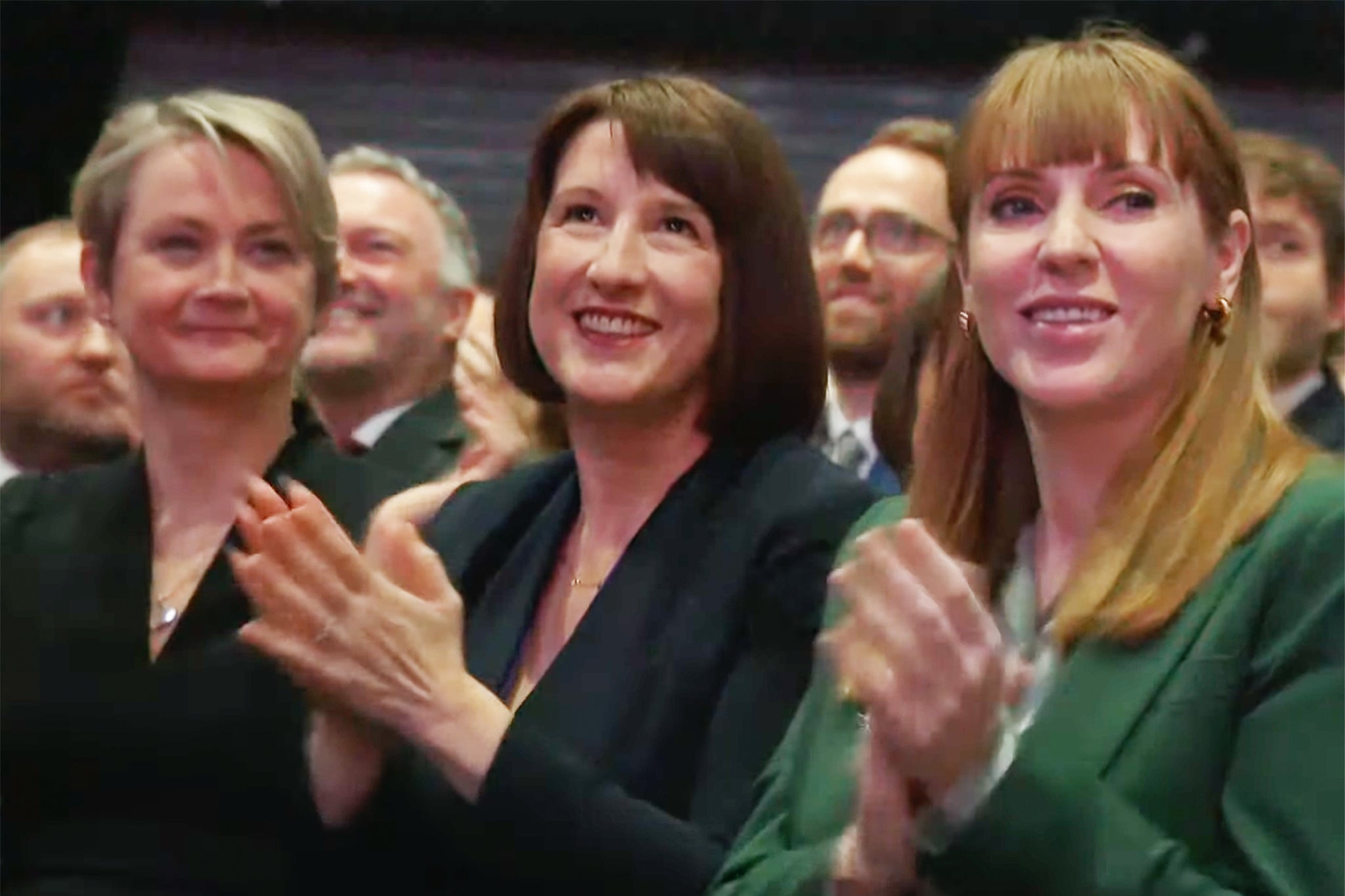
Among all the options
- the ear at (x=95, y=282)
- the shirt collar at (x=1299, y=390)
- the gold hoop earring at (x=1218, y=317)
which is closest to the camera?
the gold hoop earring at (x=1218, y=317)

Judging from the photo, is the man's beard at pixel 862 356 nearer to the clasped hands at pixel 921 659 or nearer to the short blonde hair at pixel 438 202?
the short blonde hair at pixel 438 202

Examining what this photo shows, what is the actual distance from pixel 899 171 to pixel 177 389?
1.26 meters

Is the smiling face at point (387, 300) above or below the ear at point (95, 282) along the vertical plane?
below

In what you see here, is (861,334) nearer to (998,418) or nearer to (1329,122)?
(998,418)

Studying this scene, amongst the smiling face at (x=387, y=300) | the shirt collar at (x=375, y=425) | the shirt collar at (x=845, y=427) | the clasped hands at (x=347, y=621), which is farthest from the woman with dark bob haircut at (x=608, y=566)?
the smiling face at (x=387, y=300)

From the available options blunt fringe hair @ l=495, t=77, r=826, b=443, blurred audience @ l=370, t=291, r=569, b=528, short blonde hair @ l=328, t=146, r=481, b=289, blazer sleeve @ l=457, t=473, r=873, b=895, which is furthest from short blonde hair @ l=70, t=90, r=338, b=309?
short blonde hair @ l=328, t=146, r=481, b=289

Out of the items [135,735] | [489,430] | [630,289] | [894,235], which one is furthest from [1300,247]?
[135,735]

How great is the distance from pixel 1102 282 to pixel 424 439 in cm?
153

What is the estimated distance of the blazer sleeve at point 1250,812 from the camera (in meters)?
1.15

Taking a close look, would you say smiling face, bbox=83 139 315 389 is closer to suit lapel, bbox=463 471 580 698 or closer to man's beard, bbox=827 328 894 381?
suit lapel, bbox=463 471 580 698

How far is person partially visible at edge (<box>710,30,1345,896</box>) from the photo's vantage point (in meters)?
1.16

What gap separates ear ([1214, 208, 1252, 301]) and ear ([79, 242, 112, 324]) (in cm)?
102

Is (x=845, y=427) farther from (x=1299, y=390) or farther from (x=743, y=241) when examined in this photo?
(x=743, y=241)

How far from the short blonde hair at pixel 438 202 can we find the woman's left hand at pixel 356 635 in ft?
5.68
